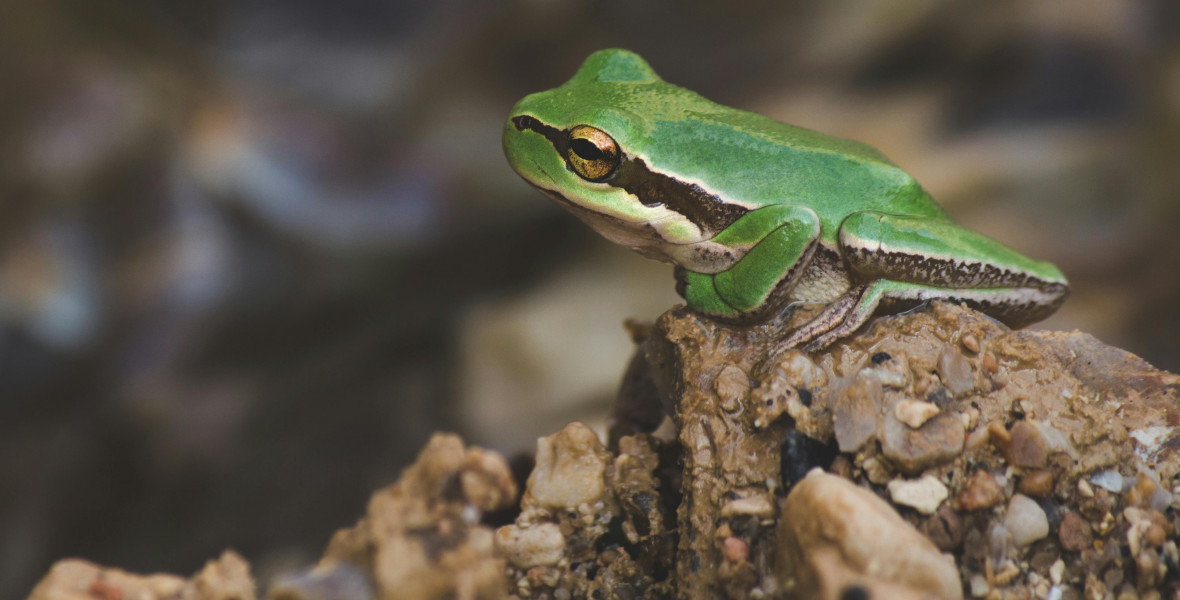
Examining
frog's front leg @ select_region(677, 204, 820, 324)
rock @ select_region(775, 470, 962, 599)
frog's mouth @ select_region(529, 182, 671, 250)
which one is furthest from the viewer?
frog's mouth @ select_region(529, 182, 671, 250)

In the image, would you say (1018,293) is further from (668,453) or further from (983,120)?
(983,120)

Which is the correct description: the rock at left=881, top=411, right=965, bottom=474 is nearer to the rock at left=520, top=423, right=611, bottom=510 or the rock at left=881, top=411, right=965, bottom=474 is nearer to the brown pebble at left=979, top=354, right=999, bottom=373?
the brown pebble at left=979, top=354, right=999, bottom=373

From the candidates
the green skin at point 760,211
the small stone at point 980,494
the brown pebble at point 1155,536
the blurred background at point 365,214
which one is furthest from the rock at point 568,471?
the blurred background at point 365,214

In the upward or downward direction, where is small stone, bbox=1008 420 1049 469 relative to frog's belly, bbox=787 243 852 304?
downward

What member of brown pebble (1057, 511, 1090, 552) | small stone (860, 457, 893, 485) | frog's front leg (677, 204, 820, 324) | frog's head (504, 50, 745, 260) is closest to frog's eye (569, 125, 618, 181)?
frog's head (504, 50, 745, 260)

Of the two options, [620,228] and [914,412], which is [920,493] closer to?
[914,412]

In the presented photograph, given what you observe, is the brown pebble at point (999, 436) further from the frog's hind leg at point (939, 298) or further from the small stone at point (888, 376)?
the frog's hind leg at point (939, 298)
